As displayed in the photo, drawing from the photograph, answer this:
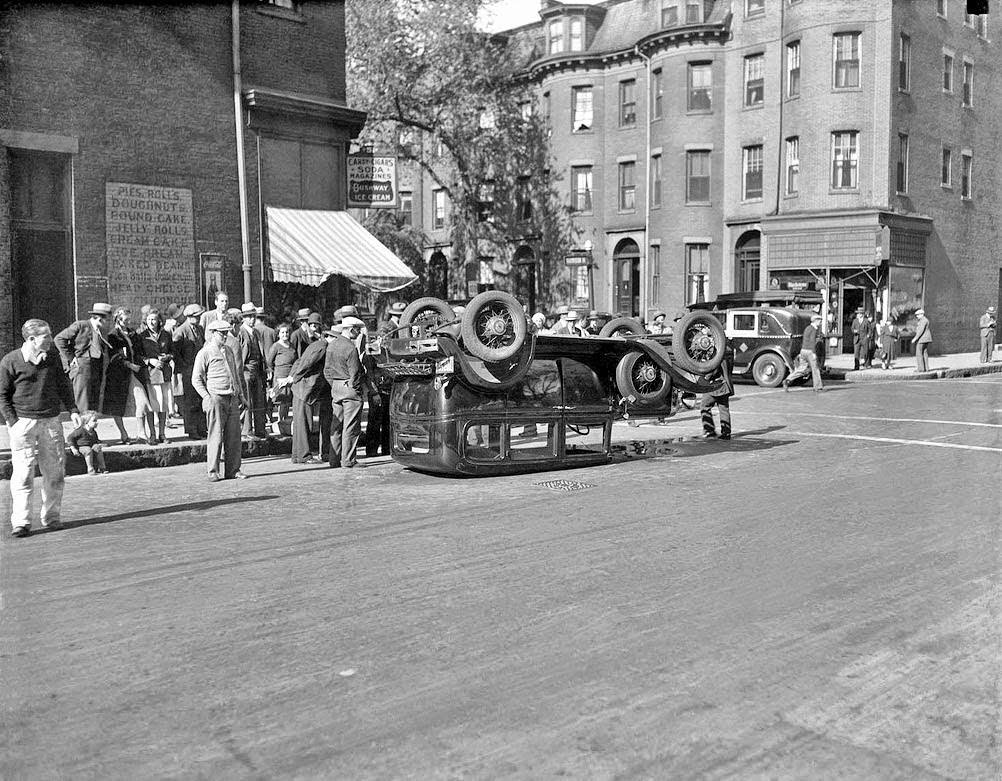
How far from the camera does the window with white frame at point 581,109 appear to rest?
41.8 metres

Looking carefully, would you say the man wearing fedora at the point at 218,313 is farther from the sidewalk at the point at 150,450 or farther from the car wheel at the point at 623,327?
the car wheel at the point at 623,327

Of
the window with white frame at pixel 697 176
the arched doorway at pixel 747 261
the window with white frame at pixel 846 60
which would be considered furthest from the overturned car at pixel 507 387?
the window with white frame at pixel 697 176

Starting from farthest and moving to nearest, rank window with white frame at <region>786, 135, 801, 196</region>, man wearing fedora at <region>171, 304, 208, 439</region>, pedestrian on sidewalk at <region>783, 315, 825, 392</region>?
1. window with white frame at <region>786, 135, 801, 196</region>
2. pedestrian on sidewalk at <region>783, 315, 825, 392</region>
3. man wearing fedora at <region>171, 304, 208, 439</region>

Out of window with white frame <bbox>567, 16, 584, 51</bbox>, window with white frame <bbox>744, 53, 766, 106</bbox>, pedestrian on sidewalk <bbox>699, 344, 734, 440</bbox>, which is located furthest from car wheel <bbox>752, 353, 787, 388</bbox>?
window with white frame <bbox>567, 16, 584, 51</bbox>

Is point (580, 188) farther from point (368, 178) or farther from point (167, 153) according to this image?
point (167, 153)

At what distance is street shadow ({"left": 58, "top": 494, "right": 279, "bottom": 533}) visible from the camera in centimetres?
877

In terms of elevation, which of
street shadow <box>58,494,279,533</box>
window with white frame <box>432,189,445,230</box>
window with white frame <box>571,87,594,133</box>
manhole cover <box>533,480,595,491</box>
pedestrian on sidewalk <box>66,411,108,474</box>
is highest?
window with white frame <box>571,87,594,133</box>

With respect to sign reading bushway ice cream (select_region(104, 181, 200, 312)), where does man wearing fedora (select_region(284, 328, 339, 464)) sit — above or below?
below

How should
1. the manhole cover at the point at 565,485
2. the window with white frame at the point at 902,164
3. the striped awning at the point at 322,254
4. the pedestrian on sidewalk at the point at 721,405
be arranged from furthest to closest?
the window with white frame at the point at 902,164, the striped awning at the point at 322,254, the pedestrian on sidewalk at the point at 721,405, the manhole cover at the point at 565,485

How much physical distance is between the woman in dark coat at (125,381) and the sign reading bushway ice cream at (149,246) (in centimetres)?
422

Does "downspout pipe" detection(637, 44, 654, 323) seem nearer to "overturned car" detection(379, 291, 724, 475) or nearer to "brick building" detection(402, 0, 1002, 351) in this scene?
"brick building" detection(402, 0, 1002, 351)

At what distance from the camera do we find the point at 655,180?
39.6 metres

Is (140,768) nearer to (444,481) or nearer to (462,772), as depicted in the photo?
(462,772)

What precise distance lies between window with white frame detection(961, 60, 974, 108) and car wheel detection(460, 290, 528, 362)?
3452 centimetres
